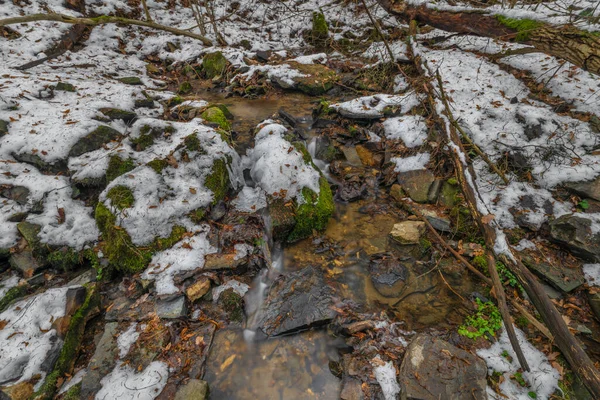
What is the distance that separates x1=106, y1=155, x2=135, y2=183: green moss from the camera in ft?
13.5

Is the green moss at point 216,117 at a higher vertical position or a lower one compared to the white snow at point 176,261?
higher

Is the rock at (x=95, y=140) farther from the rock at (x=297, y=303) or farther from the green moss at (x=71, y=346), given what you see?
the rock at (x=297, y=303)

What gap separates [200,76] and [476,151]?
882 centimetres

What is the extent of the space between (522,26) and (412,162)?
3.16 metres

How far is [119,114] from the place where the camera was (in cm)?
542

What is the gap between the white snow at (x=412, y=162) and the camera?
16.7ft

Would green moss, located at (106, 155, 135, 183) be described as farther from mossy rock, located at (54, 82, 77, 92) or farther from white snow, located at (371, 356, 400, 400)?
white snow, located at (371, 356, 400, 400)

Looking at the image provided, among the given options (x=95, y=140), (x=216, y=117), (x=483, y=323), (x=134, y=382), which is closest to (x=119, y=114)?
(x=95, y=140)

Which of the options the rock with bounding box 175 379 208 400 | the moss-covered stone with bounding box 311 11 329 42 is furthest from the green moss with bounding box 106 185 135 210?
the moss-covered stone with bounding box 311 11 329 42

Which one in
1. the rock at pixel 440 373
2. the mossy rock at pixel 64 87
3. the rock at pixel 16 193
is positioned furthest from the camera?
the mossy rock at pixel 64 87

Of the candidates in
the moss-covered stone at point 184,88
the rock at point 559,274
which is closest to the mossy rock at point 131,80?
the moss-covered stone at point 184,88

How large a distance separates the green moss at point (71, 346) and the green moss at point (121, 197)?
107cm

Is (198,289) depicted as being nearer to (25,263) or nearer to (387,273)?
(25,263)

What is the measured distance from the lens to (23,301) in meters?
3.09
